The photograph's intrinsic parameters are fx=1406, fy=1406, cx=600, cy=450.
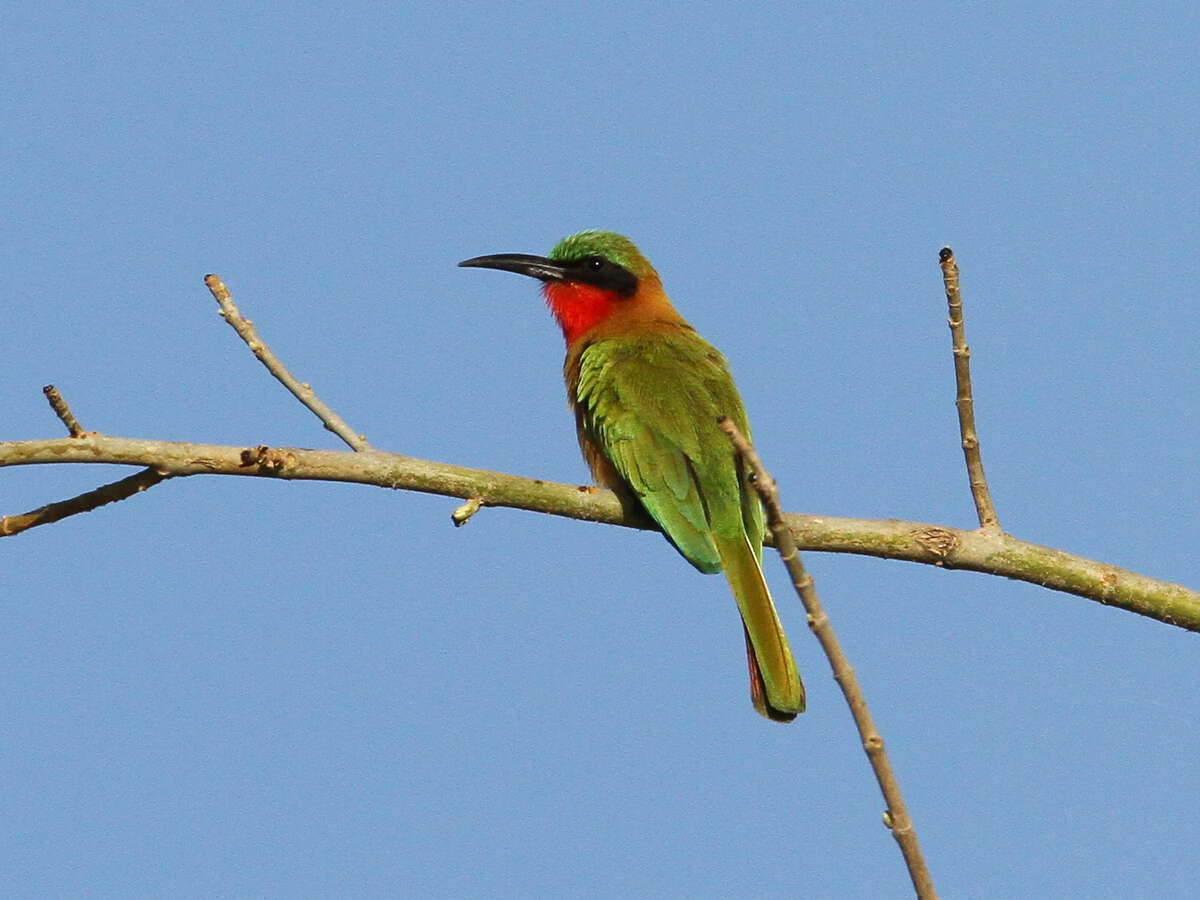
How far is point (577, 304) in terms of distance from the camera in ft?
20.6

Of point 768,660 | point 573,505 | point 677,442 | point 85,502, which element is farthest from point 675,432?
point 85,502

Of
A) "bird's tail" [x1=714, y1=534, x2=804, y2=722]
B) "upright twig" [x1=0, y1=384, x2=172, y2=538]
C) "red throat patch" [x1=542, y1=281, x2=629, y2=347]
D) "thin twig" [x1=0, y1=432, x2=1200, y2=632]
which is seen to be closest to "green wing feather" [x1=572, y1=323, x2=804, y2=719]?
"bird's tail" [x1=714, y1=534, x2=804, y2=722]

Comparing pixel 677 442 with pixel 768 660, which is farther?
pixel 677 442

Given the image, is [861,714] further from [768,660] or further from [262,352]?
[262,352]

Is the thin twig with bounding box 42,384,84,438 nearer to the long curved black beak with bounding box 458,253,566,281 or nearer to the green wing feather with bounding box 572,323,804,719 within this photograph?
the green wing feather with bounding box 572,323,804,719

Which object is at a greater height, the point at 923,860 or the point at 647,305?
the point at 647,305

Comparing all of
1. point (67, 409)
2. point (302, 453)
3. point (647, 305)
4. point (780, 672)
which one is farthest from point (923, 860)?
point (647, 305)

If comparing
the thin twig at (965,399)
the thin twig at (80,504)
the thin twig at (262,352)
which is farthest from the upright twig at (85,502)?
the thin twig at (965,399)

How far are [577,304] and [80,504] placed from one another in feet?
9.46

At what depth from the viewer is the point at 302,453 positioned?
3.85m

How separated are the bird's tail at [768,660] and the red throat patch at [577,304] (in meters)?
2.02

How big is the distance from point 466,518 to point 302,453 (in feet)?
1.60

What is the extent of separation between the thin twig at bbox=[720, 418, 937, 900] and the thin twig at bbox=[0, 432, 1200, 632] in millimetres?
1545

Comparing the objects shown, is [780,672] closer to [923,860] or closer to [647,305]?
[923,860]
